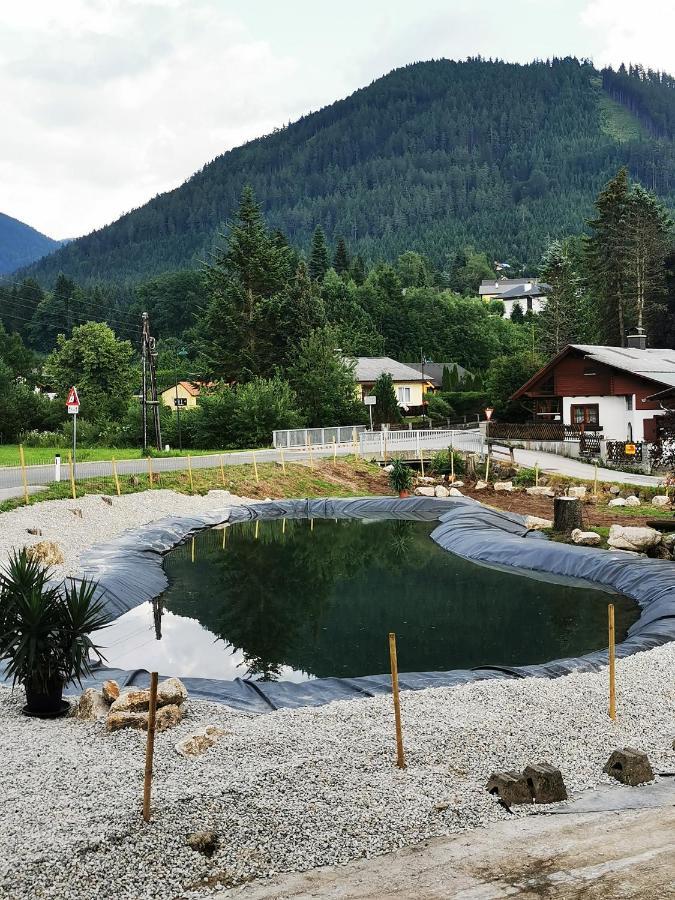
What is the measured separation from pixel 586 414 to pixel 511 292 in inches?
5441

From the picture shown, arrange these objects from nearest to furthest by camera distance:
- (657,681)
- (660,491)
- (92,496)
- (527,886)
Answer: (527,886), (657,681), (92,496), (660,491)

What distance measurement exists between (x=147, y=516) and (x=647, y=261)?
4719 cm

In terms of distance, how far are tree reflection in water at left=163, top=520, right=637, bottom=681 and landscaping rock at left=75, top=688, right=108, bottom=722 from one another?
12.9 feet

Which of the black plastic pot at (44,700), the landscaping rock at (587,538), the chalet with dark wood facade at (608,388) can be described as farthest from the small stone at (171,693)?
the chalet with dark wood facade at (608,388)

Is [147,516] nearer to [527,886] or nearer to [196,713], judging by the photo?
[196,713]

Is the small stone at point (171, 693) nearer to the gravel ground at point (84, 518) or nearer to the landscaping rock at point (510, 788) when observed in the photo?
the landscaping rock at point (510, 788)

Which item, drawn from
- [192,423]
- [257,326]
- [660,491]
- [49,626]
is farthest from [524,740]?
[257,326]

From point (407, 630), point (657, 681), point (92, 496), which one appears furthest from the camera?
point (92, 496)

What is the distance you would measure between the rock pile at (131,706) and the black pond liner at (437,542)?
1.31 m

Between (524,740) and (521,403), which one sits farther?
(521,403)

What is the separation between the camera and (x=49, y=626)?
33.1 ft

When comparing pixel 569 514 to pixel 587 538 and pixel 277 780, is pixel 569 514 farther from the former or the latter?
pixel 277 780

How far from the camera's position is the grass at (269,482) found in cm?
2974

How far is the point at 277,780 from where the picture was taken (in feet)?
25.8
